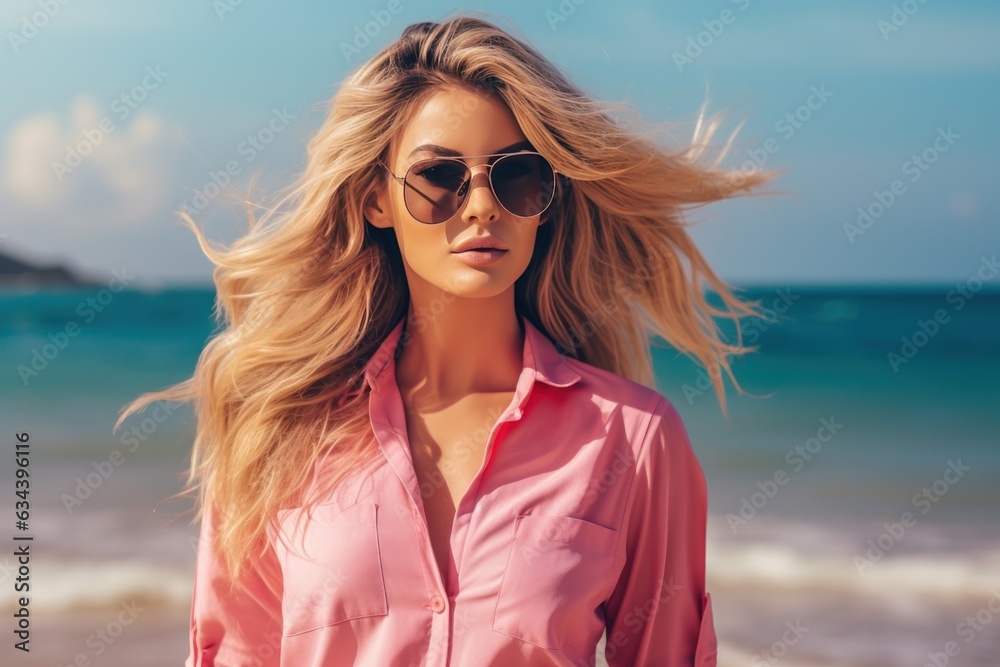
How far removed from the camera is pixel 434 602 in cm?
259

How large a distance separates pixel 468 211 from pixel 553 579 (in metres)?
0.93

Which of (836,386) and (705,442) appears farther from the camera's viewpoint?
(836,386)

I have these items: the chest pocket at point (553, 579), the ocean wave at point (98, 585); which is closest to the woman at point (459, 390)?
the chest pocket at point (553, 579)

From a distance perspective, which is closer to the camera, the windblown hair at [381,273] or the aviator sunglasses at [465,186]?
the aviator sunglasses at [465,186]

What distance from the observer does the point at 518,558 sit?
261 cm

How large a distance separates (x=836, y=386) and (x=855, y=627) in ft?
39.1

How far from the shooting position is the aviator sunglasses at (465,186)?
273 centimetres

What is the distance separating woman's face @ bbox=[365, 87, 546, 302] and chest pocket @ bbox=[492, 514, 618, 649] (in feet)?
2.08

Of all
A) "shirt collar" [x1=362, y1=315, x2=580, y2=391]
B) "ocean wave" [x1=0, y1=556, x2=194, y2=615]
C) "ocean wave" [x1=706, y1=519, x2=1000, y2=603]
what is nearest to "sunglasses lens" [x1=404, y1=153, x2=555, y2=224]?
"shirt collar" [x1=362, y1=315, x2=580, y2=391]

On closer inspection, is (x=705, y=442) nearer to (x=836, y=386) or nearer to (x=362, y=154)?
(x=836, y=386)

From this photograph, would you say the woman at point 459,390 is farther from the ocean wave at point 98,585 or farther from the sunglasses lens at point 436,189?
the ocean wave at point 98,585

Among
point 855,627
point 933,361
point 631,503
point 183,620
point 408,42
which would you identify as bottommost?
point 183,620

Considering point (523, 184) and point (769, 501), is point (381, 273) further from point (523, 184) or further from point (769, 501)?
point (769, 501)

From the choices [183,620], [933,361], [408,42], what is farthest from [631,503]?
[933,361]
